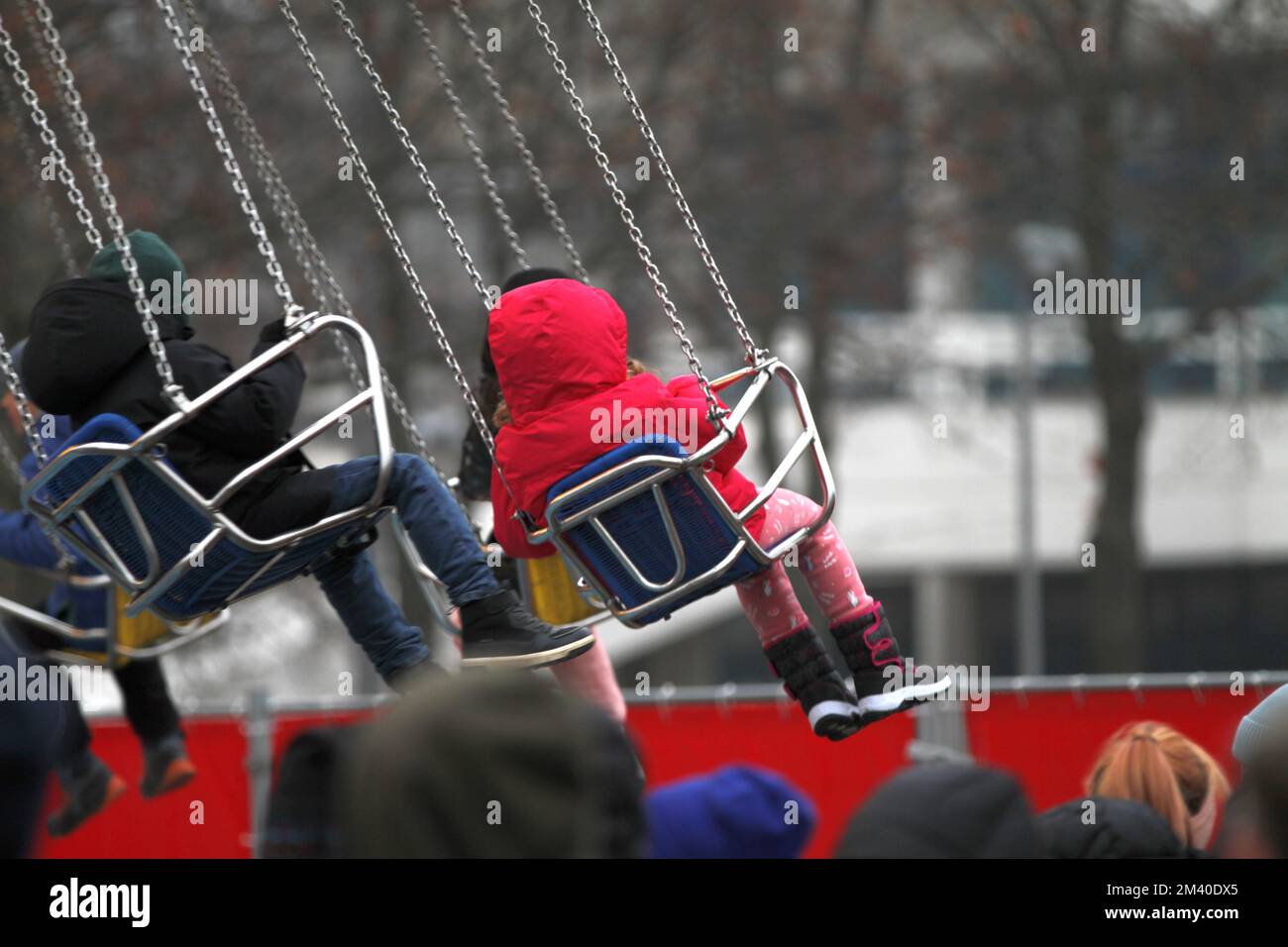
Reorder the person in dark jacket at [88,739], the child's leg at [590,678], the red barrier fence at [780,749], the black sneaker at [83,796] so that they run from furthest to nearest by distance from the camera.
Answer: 1. the red barrier fence at [780,749]
2. the black sneaker at [83,796]
3. the person in dark jacket at [88,739]
4. the child's leg at [590,678]

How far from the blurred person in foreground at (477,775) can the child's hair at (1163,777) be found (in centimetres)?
240

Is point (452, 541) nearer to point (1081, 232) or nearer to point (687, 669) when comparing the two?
point (1081, 232)

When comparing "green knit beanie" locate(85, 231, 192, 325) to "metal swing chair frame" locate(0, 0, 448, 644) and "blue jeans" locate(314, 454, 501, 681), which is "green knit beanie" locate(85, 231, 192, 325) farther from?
"blue jeans" locate(314, 454, 501, 681)

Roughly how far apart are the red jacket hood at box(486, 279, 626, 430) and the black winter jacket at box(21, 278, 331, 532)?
1.83 ft

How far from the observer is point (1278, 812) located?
220 cm

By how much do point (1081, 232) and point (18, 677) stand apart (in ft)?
44.1

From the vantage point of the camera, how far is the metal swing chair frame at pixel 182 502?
4.55 meters

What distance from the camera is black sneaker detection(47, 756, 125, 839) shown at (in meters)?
6.43

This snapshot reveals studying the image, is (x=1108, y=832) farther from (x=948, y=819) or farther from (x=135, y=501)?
(x=135, y=501)

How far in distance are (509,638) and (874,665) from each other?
0.98 metres

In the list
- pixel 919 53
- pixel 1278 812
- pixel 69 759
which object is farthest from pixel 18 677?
pixel 919 53

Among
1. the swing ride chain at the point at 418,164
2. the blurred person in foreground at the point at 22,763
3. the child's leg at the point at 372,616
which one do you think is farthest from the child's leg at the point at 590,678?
the blurred person in foreground at the point at 22,763

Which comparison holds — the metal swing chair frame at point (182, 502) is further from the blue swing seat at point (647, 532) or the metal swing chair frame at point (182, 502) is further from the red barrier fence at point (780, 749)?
the red barrier fence at point (780, 749)

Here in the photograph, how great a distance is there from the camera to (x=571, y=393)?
4.75 meters
